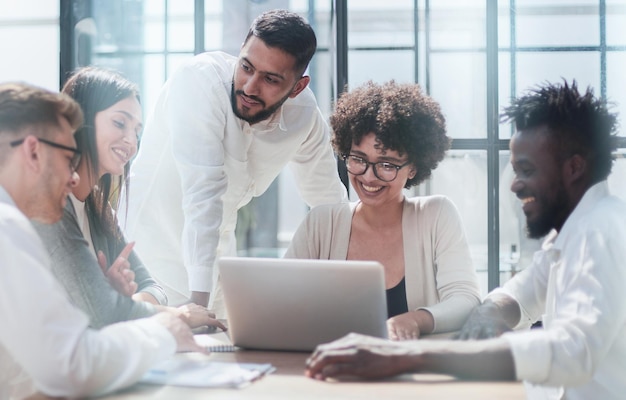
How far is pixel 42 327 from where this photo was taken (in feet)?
4.04

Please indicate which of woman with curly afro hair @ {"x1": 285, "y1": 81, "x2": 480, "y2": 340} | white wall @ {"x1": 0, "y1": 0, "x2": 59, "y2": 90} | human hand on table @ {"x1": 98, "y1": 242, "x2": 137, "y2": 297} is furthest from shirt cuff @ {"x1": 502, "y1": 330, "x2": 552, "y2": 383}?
white wall @ {"x1": 0, "y1": 0, "x2": 59, "y2": 90}

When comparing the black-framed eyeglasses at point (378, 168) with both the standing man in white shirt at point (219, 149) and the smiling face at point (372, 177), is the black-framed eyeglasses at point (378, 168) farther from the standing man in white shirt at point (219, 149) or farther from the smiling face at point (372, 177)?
the standing man in white shirt at point (219, 149)

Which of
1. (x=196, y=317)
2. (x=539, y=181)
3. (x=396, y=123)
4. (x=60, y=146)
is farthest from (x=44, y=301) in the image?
(x=396, y=123)

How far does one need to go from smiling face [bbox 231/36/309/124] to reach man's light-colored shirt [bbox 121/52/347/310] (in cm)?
5

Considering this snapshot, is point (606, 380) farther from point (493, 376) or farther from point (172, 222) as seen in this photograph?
point (172, 222)

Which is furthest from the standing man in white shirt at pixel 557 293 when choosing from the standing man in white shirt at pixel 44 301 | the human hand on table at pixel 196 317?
the human hand on table at pixel 196 317

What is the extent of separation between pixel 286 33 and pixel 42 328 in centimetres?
147

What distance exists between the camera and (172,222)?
2836mm

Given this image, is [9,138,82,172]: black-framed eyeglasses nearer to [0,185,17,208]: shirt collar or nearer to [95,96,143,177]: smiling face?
[0,185,17,208]: shirt collar

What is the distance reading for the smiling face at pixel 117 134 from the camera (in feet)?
6.89

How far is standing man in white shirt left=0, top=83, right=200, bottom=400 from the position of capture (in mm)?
1236

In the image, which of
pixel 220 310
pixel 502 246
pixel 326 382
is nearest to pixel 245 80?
pixel 220 310

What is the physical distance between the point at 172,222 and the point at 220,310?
0.38m

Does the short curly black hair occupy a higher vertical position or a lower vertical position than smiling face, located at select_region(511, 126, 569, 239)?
higher
